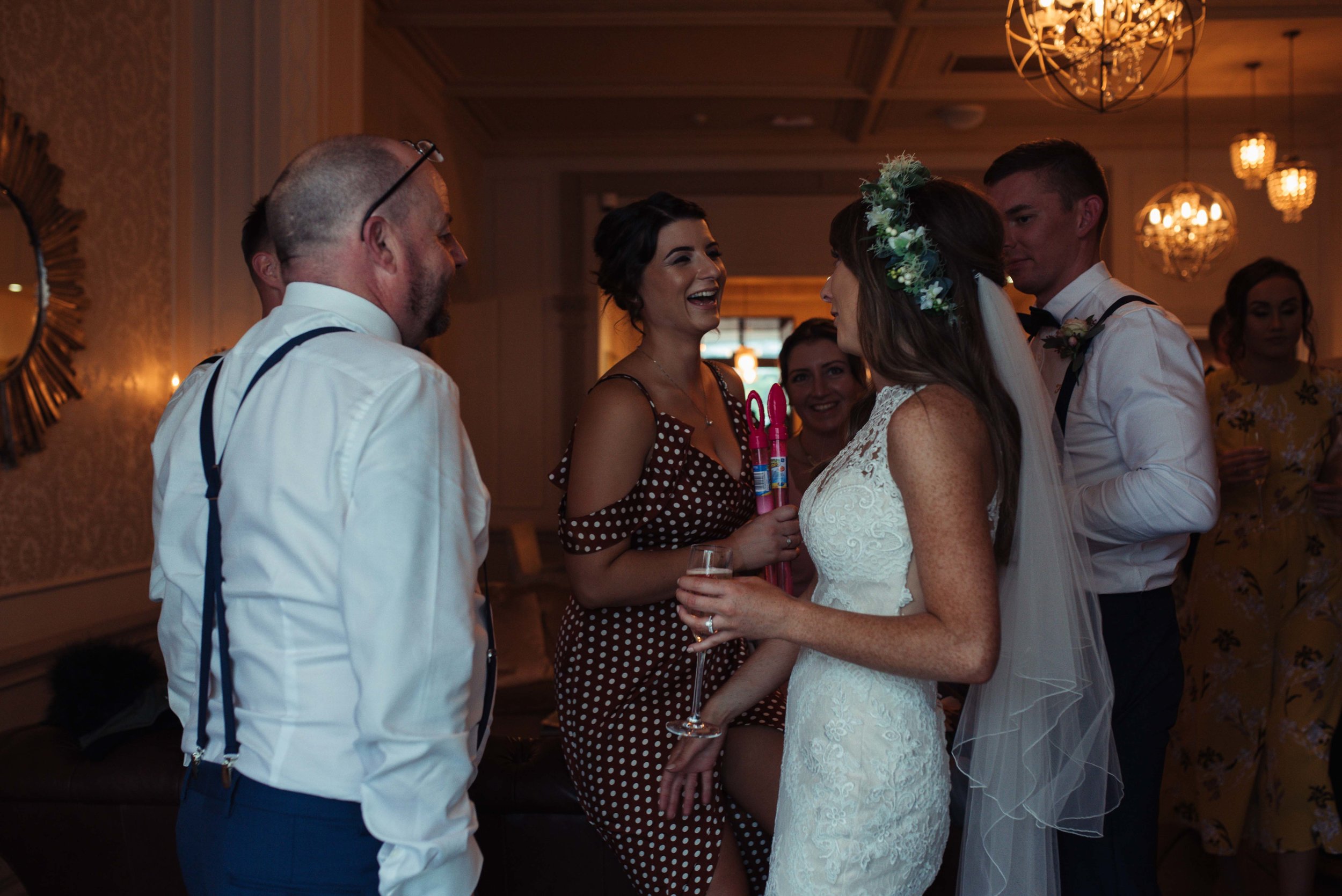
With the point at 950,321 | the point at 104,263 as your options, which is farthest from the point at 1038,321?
the point at 104,263

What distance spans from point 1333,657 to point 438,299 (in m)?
Result: 3.25

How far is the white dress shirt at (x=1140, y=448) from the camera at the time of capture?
2035mm

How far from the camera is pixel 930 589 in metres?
1.43

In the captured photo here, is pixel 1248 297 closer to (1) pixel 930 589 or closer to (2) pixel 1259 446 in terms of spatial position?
(2) pixel 1259 446

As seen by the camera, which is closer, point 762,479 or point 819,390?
point 762,479

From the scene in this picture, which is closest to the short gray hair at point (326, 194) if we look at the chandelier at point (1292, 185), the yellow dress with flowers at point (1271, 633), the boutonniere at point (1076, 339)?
the boutonniere at point (1076, 339)

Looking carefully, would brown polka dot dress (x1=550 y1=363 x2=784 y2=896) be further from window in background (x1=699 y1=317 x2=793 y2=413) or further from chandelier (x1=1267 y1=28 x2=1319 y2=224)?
window in background (x1=699 y1=317 x2=793 y2=413)

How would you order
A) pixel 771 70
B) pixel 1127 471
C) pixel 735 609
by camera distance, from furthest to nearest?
pixel 771 70 < pixel 1127 471 < pixel 735 609

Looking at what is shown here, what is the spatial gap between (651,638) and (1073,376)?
109 cm

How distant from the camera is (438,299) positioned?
141 cm

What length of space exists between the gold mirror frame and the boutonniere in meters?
2.67

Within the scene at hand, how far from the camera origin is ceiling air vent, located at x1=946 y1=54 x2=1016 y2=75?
6.39 metres

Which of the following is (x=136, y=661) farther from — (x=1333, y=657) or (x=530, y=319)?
(x=530, y=319)

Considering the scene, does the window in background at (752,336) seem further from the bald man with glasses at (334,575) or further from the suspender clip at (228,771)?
the suspender clip at (228,771)
